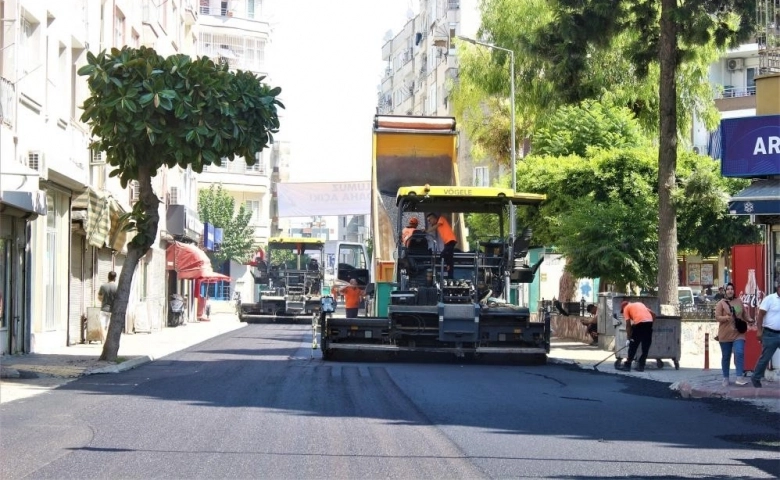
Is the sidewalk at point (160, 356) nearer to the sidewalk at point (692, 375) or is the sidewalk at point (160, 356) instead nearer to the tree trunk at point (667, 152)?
the sidewalk at point (692, 375)

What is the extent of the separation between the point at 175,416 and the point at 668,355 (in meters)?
12.3

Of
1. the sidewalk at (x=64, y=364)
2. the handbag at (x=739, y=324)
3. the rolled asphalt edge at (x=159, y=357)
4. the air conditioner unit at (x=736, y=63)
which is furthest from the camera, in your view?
the air conditioner unit at (x=736, y=63)

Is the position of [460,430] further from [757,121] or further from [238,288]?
[238,288]

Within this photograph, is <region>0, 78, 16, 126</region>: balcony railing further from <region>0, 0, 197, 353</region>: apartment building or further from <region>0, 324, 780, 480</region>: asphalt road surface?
<region>0, 324, 780, 480</region>: asphalt road surface

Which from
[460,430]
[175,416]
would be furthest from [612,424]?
[175,416]

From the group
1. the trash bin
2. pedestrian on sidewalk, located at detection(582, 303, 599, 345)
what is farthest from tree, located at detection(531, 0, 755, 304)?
pedestrian on sidewalk, located at detection(582, 303, 599, 345)

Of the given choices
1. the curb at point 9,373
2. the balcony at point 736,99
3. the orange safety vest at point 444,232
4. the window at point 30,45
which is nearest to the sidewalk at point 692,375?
the orange safety vest at point 444,232

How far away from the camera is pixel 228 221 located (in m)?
80.5

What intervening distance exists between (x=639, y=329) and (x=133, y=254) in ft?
30.5

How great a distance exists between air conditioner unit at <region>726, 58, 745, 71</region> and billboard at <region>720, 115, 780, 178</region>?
140 feet

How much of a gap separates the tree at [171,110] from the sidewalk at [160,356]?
1470mm

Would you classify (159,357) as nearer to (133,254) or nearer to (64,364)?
(133,254)

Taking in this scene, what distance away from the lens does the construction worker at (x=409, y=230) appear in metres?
22.8

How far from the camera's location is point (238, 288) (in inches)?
3383
